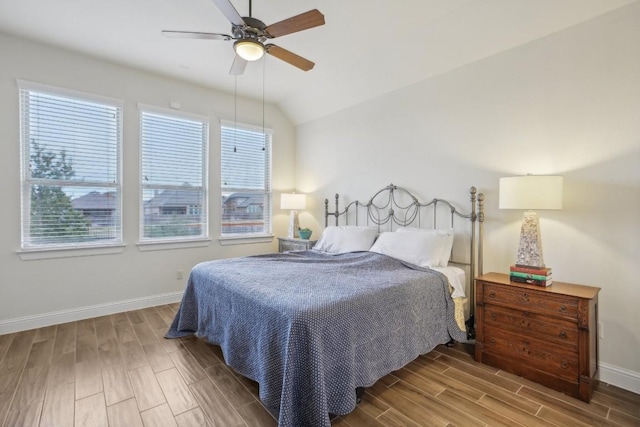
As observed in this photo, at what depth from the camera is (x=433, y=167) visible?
3.33 m

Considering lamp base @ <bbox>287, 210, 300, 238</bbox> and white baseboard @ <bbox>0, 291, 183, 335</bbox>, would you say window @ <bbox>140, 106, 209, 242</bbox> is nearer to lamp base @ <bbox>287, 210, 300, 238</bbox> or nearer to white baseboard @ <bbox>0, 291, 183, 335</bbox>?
white baseboard @ <bbox>0, 291, 183, 335</bbox>

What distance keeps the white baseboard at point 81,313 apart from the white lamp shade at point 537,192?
4.05m

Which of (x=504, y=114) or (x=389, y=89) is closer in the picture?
(x=504, y=114)

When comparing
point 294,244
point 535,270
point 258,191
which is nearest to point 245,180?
point 258,191

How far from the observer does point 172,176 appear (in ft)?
13.4

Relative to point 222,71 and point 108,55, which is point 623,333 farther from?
point 108,55

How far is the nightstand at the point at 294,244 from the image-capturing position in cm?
429

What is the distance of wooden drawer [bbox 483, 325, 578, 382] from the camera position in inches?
81.4

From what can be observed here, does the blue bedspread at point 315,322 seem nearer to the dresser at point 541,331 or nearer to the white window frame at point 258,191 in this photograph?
the dresser at point 541,331

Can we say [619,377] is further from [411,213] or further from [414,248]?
[411,213]

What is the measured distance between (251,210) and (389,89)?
2.71 m

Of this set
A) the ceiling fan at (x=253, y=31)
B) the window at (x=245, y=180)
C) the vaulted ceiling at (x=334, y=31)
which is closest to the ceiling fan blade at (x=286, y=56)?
the ceiling fan at (x=253, y=31)

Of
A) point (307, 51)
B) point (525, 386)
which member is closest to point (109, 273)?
point (307, 51)

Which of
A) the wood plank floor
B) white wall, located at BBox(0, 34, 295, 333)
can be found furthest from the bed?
white wall, located at BBox(0, 34, 295, 333)
